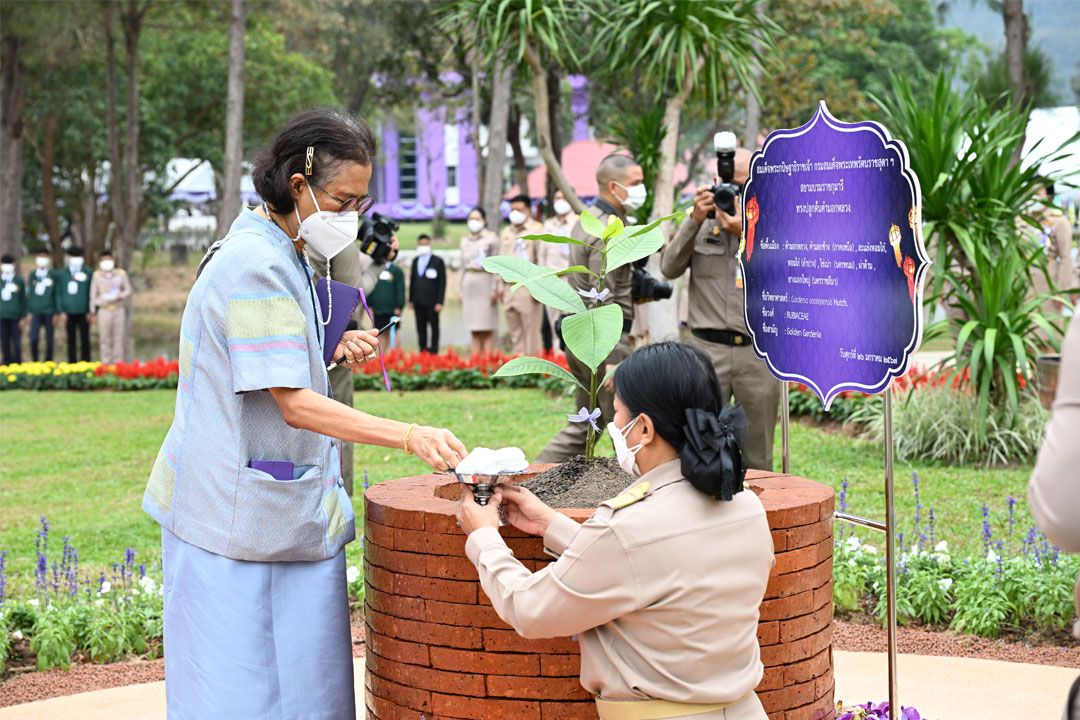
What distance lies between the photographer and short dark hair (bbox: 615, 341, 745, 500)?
2.68 m

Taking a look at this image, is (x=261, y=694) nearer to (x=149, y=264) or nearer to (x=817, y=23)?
(x=817, y=23)

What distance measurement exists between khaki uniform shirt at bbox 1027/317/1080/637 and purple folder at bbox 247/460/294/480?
171 cm

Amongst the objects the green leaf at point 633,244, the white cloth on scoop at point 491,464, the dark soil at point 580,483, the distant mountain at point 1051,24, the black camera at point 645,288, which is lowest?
the dark soil at point 580,483

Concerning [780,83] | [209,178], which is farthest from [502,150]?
[209,178]

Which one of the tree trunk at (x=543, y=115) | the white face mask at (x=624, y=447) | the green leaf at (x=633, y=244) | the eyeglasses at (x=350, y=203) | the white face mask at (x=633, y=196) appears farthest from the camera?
the tree trunk at (x=543, y=115)

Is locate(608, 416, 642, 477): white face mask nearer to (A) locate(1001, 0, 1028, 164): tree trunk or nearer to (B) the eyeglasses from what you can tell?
(B) the eyeglasses

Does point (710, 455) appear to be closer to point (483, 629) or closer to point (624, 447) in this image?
point (624, 447)

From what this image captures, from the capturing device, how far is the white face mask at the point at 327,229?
315 cm

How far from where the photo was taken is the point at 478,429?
11039mm

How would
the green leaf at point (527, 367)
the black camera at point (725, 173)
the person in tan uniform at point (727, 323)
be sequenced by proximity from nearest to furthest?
the green leaf at point (527, 367) < the black camera at point (725, 173) < the person in tan uniform at point (727, 323)

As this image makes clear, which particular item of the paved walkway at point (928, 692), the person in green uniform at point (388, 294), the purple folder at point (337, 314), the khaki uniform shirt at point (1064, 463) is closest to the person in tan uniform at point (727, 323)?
the paved walkway at point (928, 692)

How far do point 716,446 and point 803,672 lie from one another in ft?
3.54

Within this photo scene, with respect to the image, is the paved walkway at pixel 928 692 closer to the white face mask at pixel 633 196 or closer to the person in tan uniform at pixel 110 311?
the white face mask at pixel 633 196

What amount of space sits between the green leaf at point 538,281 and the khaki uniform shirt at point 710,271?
2524mm
